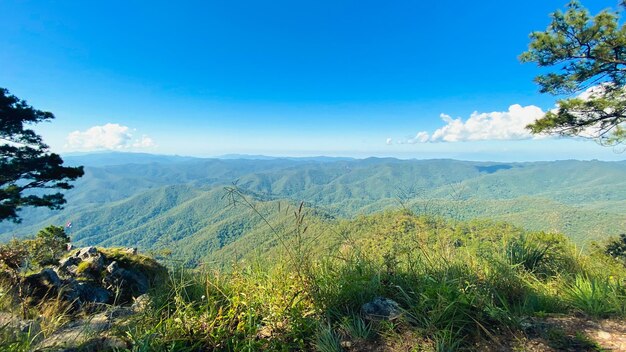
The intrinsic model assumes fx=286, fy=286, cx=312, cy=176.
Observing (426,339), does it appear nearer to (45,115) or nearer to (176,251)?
(176,251)

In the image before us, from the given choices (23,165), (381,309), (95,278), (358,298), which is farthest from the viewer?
(23,165)

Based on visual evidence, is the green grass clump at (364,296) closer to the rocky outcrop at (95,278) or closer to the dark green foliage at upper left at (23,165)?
the rocky outcrop at (95,278)

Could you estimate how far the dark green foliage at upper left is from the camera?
1316 centimetres

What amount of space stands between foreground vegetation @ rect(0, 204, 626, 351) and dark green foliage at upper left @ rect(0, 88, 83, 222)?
14.9 m

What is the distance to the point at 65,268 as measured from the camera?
555cm

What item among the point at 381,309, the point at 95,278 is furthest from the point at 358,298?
the point at 95,278

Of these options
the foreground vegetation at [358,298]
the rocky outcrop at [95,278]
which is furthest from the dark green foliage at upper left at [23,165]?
the foreground vegetation at [358,298]

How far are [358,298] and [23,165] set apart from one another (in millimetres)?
17866

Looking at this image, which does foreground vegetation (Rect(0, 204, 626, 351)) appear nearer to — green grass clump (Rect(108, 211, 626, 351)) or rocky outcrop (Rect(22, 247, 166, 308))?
green grass clump (Rect(108, 211, 626, 351))

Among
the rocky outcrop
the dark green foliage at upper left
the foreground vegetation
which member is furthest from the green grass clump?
the dark green foliage at upper left

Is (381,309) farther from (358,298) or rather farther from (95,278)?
(95,278)

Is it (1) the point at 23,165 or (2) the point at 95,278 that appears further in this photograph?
(1) the point at 23,165

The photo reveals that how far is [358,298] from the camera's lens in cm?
290

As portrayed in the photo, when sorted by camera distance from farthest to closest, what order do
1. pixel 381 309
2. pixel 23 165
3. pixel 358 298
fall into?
1. pixel 23 165
2. pixel 358 298
3. pixel 381 309
